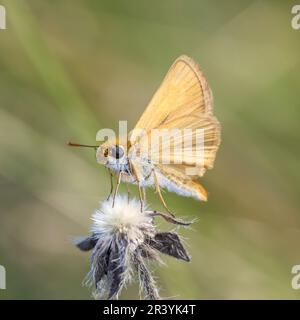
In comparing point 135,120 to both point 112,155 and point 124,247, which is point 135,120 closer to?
point 112,155

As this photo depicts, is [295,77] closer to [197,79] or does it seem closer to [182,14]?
[182,14]

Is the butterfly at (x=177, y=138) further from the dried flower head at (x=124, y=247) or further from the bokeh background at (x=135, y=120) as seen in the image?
the bokeh background at (x=135, y=120)

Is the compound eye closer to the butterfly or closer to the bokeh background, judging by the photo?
the butterfly

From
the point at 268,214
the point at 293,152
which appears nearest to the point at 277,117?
the point at 293,152

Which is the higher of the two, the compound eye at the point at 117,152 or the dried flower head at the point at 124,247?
the compound eye at the point at 117,152

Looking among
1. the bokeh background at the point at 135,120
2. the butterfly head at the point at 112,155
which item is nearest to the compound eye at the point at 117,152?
the butterfly head at the point at 112,155
